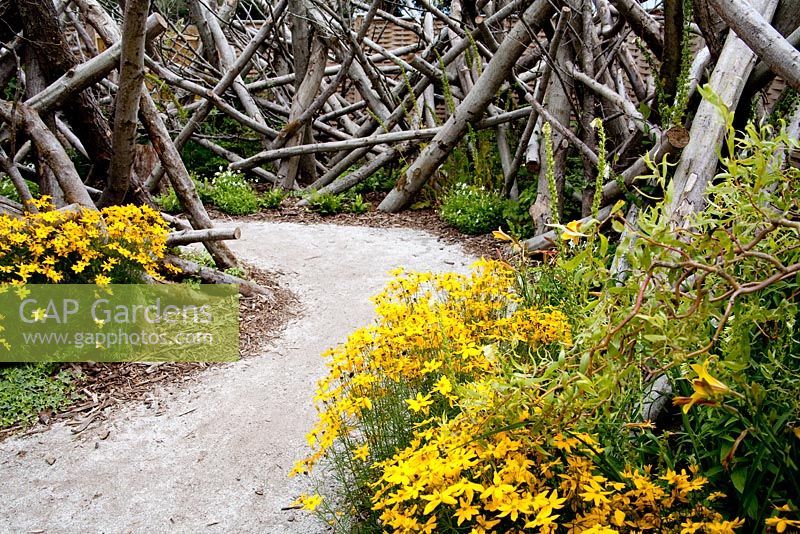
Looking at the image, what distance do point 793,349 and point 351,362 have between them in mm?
1453

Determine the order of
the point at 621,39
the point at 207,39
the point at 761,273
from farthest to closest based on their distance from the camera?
the point at 207,39
the point at 621,39
the point at 761,273

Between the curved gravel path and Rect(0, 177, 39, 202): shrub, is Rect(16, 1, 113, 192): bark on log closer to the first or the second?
the curved gravel path

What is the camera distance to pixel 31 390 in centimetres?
359

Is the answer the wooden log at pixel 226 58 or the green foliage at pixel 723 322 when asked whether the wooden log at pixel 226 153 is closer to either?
the wooden log at pixel 226 58

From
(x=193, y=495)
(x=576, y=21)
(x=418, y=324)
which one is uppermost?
(x=576, y=21)

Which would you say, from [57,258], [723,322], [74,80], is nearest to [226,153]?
[74,80]

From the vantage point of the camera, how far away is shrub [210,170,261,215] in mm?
7645

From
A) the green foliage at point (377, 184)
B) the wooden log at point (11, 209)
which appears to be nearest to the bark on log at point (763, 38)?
the wooden log at point (11, 209)

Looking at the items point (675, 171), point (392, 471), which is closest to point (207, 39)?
point (675, 171)

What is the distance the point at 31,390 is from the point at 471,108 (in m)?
4.84

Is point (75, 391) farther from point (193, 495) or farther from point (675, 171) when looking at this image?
point (675, 171)

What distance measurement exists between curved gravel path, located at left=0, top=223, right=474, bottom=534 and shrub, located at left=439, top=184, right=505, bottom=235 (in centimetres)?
212

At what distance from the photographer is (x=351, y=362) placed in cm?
246

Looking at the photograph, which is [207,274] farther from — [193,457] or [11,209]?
[193,457]
